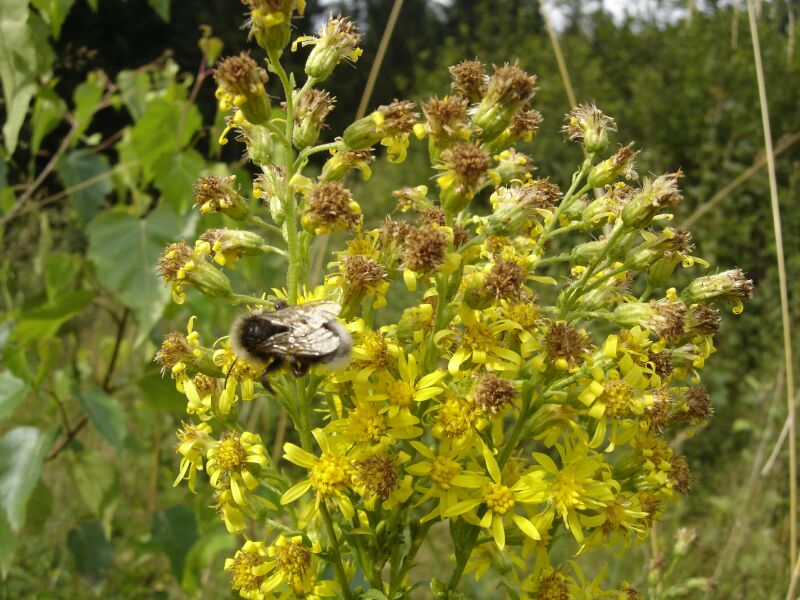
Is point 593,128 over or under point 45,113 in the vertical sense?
under

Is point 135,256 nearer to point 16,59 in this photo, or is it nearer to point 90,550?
point 16,59

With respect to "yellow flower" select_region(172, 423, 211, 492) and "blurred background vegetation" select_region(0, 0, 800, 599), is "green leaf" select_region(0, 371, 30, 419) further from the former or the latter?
"yellow flower" select_region(172, 423, 211, 492)

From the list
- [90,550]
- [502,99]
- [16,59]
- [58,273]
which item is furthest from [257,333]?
[90,550]

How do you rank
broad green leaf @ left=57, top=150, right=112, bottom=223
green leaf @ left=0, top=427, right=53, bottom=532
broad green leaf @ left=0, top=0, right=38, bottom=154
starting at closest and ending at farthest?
broad green leaf @ left=0, top=0, right=38, bottom=154 → green leaf @ left=0, top=427, right=53, bottom=532 → broad green leaf @ left=57, top=150, right=112, bottom=223

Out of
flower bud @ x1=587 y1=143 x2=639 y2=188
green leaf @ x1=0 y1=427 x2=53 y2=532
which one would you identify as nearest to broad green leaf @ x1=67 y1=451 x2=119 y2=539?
green leaf @ x1=0 y1=427 x2=53 y2=532

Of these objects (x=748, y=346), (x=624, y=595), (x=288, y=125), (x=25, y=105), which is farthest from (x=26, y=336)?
(x=748, y=346)

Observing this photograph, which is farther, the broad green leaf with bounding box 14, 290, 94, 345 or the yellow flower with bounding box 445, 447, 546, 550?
the broad green leaf with bounding box 14, 290, 94, 345
